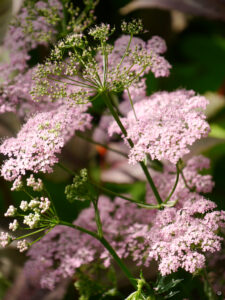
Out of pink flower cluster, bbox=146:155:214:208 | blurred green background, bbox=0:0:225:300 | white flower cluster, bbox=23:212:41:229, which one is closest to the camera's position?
white flower cluster, bbox=23:212:41:229

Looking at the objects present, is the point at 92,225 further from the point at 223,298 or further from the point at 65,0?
the point at 65,0

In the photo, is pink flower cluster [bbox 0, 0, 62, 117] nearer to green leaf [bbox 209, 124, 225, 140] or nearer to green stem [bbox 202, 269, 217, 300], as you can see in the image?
green stem [bbox 202, 269, 217, 300]

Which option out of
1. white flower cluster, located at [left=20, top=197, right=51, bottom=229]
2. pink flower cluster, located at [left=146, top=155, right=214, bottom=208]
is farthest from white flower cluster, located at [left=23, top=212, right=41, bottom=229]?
pink flower cluster, located at [left=146, top=155, right=214, bottom=208]

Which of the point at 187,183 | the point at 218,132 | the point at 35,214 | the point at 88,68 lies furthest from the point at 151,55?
the point at 218,132

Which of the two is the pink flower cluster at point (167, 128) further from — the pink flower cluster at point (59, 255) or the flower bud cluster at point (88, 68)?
the pink flower cluster at point (59, 255)

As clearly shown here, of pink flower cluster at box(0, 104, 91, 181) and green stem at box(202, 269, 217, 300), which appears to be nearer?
pink flower cluster at box(0, 104, 91, 181)

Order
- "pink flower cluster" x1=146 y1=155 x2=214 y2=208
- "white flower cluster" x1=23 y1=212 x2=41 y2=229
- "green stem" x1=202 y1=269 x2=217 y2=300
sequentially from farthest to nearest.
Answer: "pink flower cluster" x1=146 y1=155 x2=214 y2=208 → "green stem" x1=202 y1=269 x2=217 y2=300 → "white flower cluster" x1=23 y1=212 x2=41 y2=229

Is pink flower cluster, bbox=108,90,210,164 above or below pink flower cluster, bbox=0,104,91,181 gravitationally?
below
